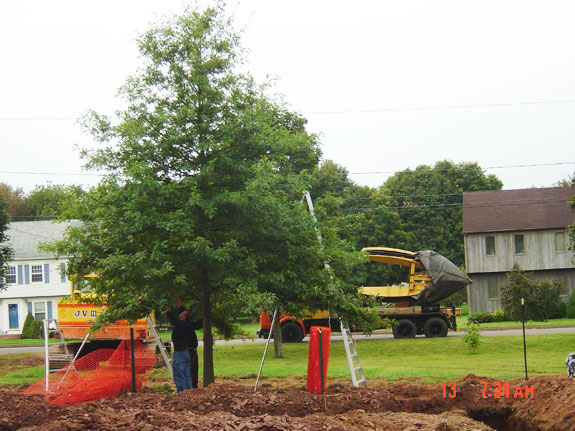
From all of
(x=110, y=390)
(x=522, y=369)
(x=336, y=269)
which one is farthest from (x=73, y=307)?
(x=522, y=369)

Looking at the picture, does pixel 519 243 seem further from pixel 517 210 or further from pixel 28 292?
pixel 28 292

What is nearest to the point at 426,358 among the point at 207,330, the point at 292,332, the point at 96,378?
the point at 292,332

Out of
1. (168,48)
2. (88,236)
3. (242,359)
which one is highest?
(168,48)

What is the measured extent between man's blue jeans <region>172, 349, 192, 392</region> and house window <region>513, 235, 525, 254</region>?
38.8 m

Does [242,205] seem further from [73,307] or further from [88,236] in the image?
[73,307]

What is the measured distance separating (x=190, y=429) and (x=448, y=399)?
5017 millimetres

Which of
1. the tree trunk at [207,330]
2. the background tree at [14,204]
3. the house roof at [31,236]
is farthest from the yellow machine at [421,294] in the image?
the background tree at [14,204]

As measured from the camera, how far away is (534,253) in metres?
48.2

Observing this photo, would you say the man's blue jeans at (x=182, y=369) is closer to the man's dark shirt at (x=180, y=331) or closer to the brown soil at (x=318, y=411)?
the man's dark shirt at (x=180, y=331)

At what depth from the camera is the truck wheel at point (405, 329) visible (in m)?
28.5

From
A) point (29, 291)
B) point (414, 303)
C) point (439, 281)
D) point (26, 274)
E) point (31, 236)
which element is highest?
point (31, 236)

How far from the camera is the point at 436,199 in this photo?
2680 inches

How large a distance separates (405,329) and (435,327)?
49.0 inches

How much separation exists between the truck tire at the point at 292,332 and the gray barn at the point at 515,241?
2355 cm
